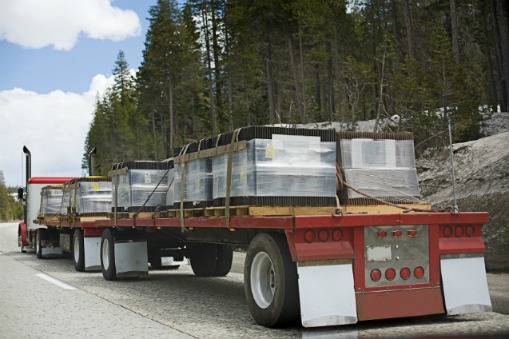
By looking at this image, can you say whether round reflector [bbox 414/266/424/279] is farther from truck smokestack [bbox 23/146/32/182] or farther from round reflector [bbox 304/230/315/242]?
truck smokestack [bbox 23/146/32/182]

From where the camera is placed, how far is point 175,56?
193ft

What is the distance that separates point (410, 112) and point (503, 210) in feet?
33.9

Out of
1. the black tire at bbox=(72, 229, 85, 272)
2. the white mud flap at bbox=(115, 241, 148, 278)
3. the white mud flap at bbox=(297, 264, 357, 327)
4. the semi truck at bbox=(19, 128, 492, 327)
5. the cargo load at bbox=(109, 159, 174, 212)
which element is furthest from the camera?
the black tire at bbox=(72, 229, 85, 272)

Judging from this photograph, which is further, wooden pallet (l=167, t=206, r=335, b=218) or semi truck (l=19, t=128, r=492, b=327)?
wooden pallet (l=167, t=206, r=335, b=218)

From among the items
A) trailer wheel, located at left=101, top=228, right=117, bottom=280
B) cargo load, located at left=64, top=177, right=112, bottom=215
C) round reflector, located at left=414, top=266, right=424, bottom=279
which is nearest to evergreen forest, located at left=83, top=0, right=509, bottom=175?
cargo load, located at left=64, top=177, right=112, bottom=215

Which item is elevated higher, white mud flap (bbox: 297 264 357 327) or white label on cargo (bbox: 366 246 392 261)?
white label on cargo (bbox: 366 246 392 261)

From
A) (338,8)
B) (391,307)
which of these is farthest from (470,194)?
(338,8)

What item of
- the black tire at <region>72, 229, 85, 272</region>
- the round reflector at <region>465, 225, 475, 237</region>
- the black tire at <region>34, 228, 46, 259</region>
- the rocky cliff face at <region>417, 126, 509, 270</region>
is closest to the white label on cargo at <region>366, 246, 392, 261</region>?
the round reflector at <region>465, 225, 475, 237</region>


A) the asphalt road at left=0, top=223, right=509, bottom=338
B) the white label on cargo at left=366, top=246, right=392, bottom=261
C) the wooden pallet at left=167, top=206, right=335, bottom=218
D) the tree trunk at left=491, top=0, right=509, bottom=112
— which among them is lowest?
the asphalt road at left=0, top=223, right=509, bottom=338

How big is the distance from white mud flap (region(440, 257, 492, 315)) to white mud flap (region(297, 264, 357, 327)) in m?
1.22

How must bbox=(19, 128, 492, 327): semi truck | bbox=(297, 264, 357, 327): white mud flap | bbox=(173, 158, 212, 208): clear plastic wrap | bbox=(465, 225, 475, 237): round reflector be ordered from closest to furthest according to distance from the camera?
bbox=(297, 264, 357, 327): white mud flap
bbox=(19, 128, 492, 327): semi truck
bbox=(465, 225, 475, 237): round reflector
bbox=(173, 158, 212, 208): clear plastic wrap

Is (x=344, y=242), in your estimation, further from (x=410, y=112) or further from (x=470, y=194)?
(x=410, y=112)

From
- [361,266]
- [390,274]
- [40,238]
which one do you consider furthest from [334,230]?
[40,238]

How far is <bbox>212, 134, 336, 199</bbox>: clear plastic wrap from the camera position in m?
7.73
